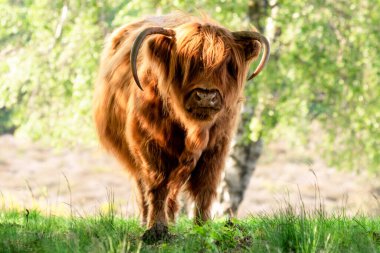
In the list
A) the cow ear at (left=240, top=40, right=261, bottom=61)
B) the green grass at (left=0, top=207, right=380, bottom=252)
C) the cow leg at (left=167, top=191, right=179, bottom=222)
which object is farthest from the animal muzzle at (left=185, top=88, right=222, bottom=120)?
the cow leg at (left=167, top=191, right=179, bottom=222)

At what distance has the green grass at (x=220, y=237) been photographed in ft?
11.9

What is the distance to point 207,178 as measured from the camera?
5.34m

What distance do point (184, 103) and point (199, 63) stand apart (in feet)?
0.90

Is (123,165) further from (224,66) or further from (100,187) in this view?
(100,187)

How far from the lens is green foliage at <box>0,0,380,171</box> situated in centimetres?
1113

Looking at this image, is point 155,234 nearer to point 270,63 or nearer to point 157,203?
point 157,203

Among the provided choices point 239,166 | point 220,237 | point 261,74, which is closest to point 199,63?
point 220,237

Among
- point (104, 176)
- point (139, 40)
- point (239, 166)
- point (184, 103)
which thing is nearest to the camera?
point (139, 40)

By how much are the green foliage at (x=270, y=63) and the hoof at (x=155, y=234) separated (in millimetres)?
6169

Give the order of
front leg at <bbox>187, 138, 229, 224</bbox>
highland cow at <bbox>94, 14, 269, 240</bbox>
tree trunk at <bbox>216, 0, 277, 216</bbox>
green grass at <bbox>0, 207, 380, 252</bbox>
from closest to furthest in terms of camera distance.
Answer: green grass at <bbox>0, 207, 380, 252</bbox> < highland cow at <bbox>94, 14, 269, 240</bbox> < front leg at <bbox>187, 138, 229, 224</bbox> < tree trunk at <bbox>216, 0, 277, 216</bbox>

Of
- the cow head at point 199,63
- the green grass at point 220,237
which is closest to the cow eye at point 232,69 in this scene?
the cow head at point 199,63

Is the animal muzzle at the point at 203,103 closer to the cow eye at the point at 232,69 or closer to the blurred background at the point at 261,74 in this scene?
the cow eye at the point at 232,69

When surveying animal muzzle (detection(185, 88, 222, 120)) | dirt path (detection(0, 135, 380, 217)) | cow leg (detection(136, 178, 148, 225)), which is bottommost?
dirt path (detection(0, 135, 380, 217))

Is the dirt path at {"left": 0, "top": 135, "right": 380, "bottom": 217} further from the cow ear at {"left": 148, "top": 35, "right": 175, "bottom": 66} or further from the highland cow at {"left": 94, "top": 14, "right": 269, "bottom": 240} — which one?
the cow ear at {"left": 148, "top": 35, "right": 175, "bottom": 66}
